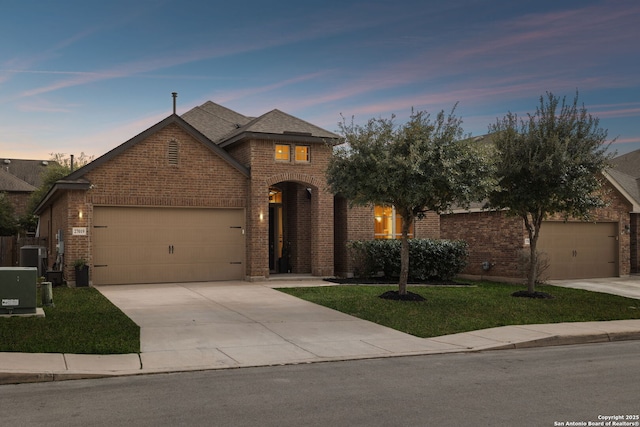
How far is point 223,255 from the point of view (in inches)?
862

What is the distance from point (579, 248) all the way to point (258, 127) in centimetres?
1324

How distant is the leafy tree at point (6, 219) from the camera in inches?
1742

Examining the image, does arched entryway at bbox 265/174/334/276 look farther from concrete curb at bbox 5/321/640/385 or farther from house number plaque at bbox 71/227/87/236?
concrete curb at bbox 5/321/640/385

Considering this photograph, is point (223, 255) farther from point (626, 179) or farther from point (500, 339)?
point (626, 179)

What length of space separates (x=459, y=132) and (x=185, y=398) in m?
10.6

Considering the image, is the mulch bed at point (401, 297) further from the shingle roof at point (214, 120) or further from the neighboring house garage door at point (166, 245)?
the shingle roof at point (214, 120)

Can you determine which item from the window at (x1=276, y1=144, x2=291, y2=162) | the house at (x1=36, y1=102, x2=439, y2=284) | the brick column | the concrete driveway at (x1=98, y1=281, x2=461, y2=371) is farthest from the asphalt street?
the window at (x1=276, y1=144, x2=291, y2=162)

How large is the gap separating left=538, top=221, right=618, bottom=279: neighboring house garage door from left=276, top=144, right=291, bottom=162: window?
9.80 metres

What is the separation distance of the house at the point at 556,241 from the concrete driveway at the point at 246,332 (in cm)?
969

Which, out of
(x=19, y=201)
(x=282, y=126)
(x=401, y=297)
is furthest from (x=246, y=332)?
(x=19, y=201)

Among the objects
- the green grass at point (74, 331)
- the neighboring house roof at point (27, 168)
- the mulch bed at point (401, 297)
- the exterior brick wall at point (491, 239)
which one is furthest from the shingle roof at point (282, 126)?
the neighboring house roof at point (27, 168)

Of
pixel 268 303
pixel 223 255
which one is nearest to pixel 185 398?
pixel 268 303

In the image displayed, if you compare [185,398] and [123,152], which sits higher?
[123,152]

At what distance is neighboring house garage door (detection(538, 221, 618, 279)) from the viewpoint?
24.2 metres
